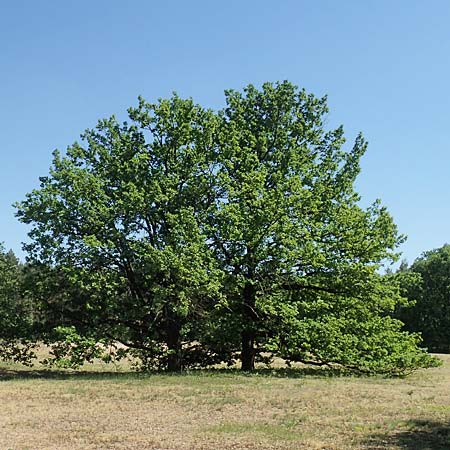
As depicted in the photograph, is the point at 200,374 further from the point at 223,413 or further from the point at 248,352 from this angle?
the point at 223,413

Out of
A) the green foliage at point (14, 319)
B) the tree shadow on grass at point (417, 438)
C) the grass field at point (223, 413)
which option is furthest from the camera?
the green foliage at point (14, 319)

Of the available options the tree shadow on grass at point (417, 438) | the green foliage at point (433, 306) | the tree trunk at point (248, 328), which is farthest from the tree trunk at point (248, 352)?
the green foliage at point (433, 306)

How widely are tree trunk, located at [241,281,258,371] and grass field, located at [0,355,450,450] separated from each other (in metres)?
3.74

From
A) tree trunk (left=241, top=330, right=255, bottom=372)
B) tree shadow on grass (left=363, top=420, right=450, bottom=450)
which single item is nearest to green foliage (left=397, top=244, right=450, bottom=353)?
tree trunk (left=241, top=330, right=255, bottom=372)

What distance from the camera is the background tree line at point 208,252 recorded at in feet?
79.3

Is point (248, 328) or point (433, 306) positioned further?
point (433, 306)

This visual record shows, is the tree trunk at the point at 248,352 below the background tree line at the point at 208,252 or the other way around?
below

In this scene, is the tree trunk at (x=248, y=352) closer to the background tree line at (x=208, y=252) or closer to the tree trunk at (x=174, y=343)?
the background tree line at (x=208, y=252)

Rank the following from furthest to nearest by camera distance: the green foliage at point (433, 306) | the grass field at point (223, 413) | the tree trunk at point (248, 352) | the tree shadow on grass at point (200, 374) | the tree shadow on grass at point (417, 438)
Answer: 1. the green foliage at point (433, 306)
2. the tree trunk at point (248, 352)
3. the tree shadow on grass at point (200, 374)
4. the grass field at point (223, 413)
5. the tree shadow on grass at point (417, 438)

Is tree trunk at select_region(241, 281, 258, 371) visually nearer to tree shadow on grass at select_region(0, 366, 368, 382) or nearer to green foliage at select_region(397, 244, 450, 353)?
tree shadow on grass at select_region(0, 366, 368, 382)

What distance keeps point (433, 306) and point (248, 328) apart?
52.2 metres

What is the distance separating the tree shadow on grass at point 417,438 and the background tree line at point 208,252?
11.9 metres

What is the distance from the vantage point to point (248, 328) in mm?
25891

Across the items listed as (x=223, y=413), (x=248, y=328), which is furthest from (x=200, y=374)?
(x=223, y=413)
